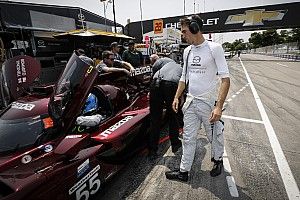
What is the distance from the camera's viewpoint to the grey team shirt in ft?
8.82

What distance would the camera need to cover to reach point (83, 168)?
2.33m

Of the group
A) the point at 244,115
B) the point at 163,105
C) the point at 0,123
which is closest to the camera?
the point at 0,123

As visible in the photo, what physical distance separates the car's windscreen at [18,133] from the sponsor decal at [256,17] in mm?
36380

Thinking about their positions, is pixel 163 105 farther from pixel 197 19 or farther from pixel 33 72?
pixel 33 72

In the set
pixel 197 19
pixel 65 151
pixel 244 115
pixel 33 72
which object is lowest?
pixel 244 115

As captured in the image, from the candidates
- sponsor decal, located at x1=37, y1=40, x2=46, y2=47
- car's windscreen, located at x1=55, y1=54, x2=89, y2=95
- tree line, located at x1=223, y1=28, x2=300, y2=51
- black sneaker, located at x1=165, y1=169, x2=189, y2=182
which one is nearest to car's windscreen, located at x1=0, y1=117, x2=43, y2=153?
car's windscreen, located at x1=55, y1=54, x2=89, y2=95

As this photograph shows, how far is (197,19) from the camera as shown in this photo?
9.12 feet

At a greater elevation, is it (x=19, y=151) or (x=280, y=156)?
(x=19, y=151)

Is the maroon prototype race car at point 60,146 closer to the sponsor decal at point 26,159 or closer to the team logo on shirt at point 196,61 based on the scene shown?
the sponsor decal at point 26,159

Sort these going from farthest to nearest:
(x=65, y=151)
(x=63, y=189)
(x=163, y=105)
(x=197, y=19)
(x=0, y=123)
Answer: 1. (x=163, y=105)
2. (x=197, y=19)
3. (x=0, y=123)
4. (x=65, y=151)
5. (x=63, y=189)

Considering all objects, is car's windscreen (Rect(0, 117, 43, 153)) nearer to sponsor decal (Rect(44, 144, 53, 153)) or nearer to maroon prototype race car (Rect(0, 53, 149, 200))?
maroon prototype race car (Rect(0, 53, 149, 200))

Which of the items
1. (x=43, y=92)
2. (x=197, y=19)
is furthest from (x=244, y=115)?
(x=43, y=92)

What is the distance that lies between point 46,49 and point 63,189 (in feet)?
49.7

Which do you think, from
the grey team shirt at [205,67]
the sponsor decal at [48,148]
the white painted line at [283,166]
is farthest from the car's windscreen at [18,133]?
the white painted line at [283,166]
